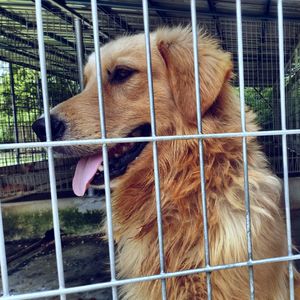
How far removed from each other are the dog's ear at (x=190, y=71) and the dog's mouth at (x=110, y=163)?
23cm

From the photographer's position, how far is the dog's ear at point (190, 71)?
61.4 inches

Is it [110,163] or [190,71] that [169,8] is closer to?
[190,71]

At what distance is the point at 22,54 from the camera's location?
245 inches

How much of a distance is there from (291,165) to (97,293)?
14.7 feet

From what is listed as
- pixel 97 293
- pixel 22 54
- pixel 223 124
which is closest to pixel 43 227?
pixel 97 293

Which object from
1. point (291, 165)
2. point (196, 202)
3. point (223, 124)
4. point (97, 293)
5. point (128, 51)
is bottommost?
point (97, 293)

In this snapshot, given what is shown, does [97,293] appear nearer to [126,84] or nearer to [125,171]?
[125,171]

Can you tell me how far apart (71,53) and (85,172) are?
5.63 m

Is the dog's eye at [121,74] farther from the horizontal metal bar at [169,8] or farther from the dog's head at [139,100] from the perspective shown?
the horizontal metal bar at [169,8]

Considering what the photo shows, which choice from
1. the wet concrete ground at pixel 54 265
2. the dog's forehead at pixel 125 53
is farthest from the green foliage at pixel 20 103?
the dog's forehead at pixel 125 53

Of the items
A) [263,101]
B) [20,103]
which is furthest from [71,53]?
[263,101]

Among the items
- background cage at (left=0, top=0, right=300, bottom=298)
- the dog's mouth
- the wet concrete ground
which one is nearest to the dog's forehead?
the dog's mouth

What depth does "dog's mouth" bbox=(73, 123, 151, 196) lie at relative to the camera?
1.51 m

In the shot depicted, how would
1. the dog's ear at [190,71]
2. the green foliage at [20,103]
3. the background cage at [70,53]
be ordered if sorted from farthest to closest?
the green foliage at [20,103]
the background cage at [70,53]
the dog's ear at [190,71]
